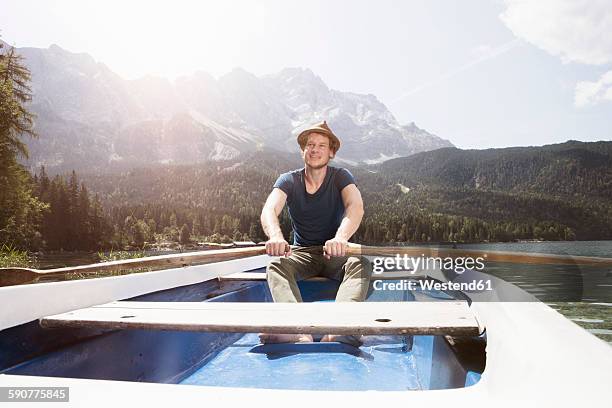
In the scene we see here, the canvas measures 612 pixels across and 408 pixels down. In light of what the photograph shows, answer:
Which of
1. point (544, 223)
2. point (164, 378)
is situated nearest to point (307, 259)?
point (164, 378)

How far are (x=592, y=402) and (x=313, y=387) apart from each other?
1.60 metres

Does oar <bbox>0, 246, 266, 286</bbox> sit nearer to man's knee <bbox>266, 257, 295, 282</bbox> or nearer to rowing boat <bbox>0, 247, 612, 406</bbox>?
rowing boat <bbox>0, 247, 612, 406</bbox>

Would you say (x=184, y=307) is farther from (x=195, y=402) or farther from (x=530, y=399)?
(x=530, y=399)

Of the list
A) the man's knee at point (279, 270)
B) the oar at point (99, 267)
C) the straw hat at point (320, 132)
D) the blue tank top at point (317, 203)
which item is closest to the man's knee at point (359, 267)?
the man's knee at point (279, 270)

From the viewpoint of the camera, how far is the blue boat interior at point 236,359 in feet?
5.93

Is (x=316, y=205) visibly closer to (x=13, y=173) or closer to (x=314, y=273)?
(x=314, y=273)

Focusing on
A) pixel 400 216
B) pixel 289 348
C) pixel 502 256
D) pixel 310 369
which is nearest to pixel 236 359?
pixel 289 348

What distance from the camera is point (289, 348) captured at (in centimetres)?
257

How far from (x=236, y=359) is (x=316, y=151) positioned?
1.88 meters

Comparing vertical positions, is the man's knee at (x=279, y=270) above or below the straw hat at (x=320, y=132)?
below

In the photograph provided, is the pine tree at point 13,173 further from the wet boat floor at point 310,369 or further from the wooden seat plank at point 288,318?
the wooden seat plank at point 288,318

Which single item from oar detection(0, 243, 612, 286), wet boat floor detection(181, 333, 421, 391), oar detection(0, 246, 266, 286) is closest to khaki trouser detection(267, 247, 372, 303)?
oar detection(0, 243, 612, 286)

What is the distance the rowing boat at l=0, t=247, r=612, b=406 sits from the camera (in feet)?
2.83

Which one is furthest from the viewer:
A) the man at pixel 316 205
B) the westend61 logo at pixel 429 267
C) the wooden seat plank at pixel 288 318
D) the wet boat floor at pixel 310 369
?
the man at pixel 316 205
